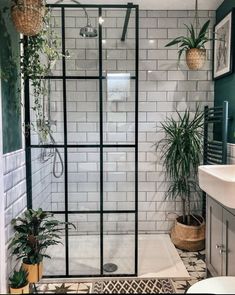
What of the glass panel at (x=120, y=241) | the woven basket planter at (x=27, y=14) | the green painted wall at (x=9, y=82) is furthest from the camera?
the glass panel at (x=120, y=241)

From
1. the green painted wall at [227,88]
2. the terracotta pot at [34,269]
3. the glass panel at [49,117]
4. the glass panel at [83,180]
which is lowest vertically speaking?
the terracotta pot at [34,269]

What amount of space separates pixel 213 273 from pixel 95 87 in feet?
6.21

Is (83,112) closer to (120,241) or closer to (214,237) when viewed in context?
(120,241)

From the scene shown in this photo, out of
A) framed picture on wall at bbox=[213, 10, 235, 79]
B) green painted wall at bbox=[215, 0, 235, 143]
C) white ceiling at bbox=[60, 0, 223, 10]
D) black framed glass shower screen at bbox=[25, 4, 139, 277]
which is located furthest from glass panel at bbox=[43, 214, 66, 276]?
white ceiling at bbox=[60, 0, 223, 10]

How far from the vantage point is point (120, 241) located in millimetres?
2811

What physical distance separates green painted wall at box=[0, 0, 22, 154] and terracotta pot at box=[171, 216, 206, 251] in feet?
6.45

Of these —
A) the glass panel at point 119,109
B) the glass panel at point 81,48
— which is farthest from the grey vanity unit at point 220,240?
the glass panel at point 81,48

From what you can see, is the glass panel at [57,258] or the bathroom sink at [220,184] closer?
the bathroom sink at [220,184]

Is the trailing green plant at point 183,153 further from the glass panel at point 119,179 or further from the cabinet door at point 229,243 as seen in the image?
the cabinet door at point 229,243

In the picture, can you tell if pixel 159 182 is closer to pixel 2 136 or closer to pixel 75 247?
pixel 75 247

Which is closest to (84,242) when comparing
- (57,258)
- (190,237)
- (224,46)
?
(57,258)

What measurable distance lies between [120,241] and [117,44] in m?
1.98

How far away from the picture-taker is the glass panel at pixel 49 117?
2.55 metres

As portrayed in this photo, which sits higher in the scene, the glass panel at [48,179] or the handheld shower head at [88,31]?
the handheld shower head at [88,31]
